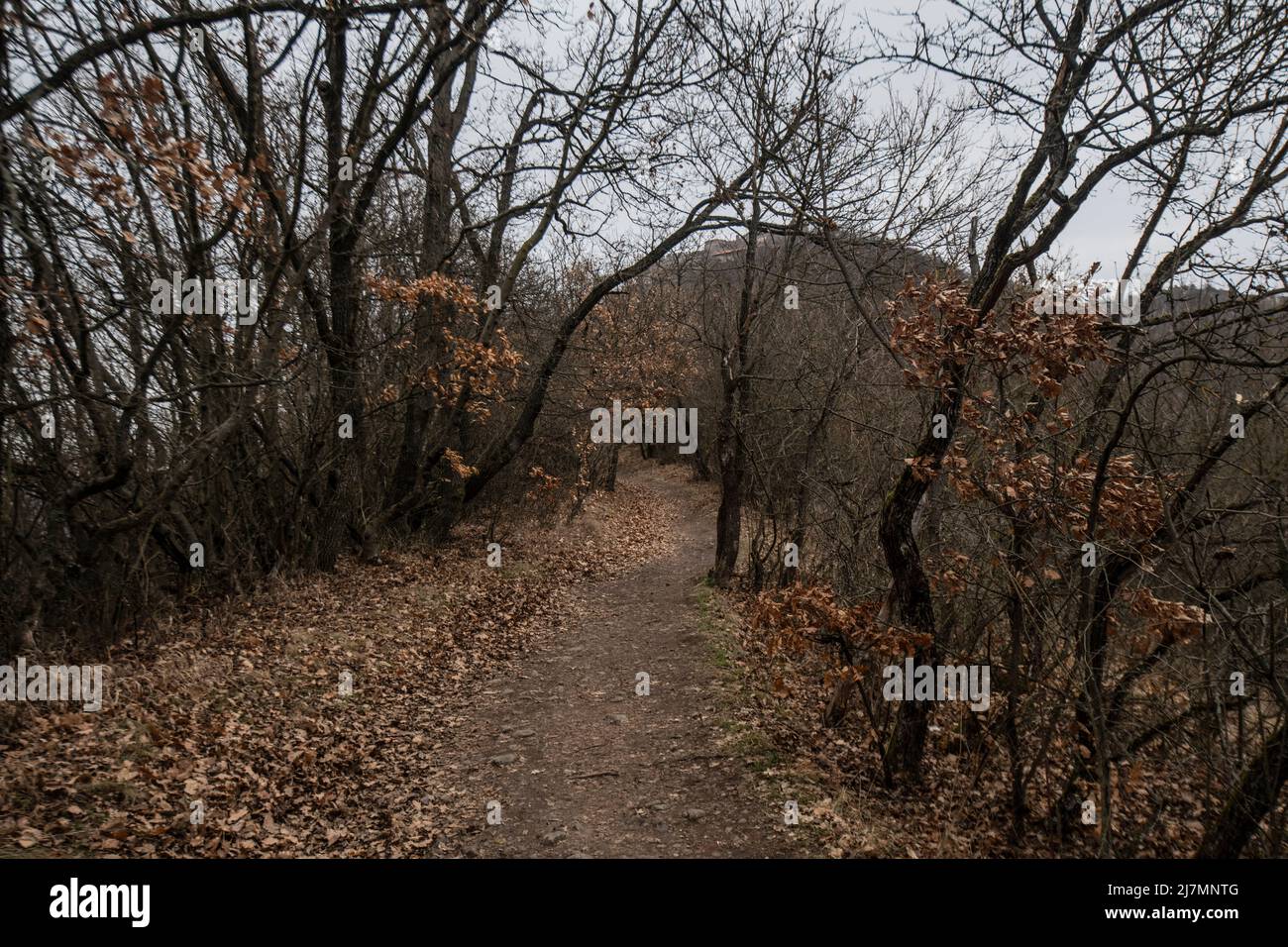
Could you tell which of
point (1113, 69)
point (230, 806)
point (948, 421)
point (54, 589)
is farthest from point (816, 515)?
point (54, 589)

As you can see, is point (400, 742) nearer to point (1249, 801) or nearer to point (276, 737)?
point (276, 737)

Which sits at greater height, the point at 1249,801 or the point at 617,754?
the point at 1249,801

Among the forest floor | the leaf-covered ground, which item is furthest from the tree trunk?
the leaf-covered ground

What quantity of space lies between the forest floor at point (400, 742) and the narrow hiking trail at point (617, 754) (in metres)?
0.02

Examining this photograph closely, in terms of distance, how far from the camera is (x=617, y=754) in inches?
265

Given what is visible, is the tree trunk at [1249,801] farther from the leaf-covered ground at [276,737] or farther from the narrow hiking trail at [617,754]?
the leaf-covered ground at [276,737]

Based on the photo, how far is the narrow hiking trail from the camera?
531cm

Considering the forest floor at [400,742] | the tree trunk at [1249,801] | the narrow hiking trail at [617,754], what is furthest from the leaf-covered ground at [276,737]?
the tree trunk at [1249,801]

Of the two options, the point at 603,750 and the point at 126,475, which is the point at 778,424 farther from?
the point at 126,475

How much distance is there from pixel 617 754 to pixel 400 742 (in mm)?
2009

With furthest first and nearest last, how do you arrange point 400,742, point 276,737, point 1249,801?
point 400,742, point 276,737, point 1249,801

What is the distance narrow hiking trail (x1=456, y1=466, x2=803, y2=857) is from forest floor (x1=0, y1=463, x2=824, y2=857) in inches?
0.9

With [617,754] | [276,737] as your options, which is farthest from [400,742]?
[617,754]

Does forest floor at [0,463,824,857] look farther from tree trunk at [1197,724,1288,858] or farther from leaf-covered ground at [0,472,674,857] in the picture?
tree trunk at [1197,724,1288,858]
